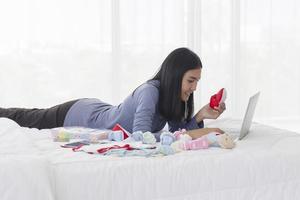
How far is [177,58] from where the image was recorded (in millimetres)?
2412

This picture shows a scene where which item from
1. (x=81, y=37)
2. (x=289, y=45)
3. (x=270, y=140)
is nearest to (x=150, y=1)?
(x=81, y=37)

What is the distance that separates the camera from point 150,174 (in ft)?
5.37

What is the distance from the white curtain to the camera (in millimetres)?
4438

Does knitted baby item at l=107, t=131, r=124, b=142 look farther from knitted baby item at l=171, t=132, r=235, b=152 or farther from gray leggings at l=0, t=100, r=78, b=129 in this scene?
gray leggings at l=0, t=100, r=78, b=129

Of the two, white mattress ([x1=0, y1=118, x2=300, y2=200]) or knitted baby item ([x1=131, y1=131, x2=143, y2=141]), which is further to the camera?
knitted baby item ([x1=131, y1=131, x2=143, y2=141])

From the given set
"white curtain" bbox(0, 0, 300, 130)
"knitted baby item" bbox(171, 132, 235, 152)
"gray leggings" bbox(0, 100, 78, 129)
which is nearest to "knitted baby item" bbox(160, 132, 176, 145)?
"knitted baby item" bbox(171, 132, 235, 152)

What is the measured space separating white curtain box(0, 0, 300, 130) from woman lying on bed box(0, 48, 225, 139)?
70.9 inches

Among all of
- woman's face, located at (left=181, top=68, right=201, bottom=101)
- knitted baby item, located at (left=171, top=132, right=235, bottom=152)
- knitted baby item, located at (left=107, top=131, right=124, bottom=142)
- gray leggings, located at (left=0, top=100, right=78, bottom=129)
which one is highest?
woman's face, located at (left=181, top=68, right=201, bottom=101)

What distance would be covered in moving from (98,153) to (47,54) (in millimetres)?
2772

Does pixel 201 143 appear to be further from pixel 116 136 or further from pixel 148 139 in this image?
pixel 116 136

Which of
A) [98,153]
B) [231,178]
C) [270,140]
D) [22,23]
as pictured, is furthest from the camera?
[22,23]

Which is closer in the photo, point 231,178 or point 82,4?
point 231,178

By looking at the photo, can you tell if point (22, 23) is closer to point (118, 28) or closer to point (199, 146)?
point (118, 28)

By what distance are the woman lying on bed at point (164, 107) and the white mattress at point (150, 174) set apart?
0.42m
